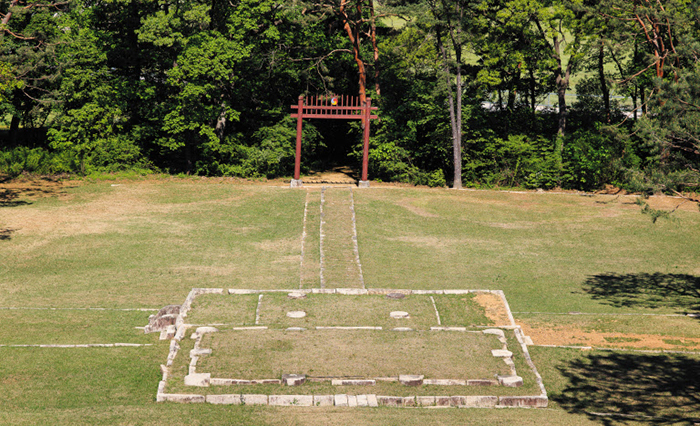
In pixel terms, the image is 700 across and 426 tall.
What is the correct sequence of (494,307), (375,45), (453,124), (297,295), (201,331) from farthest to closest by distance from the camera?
(375,45), (453,124), (297,295), (494,307), (201,331)

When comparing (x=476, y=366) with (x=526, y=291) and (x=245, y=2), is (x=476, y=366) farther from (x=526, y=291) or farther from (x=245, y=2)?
(x=245, y=2)

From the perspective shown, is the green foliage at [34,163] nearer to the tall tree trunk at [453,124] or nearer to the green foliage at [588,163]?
the tall tree trunk at [453,124]

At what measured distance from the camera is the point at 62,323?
767 inches

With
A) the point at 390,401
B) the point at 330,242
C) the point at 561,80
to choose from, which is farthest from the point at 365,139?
the point at 390,401

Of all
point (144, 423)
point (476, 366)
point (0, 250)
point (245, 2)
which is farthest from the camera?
point (245, 2)

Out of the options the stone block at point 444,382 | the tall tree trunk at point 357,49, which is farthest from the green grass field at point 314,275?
the tall tree trunk at point 357,49

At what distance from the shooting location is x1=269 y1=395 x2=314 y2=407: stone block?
48.1 ft

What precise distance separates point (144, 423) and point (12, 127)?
34.6 m

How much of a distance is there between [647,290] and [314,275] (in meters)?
11.6

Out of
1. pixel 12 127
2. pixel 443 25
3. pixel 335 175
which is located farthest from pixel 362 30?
pixel 12 127

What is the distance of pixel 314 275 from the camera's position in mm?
24578

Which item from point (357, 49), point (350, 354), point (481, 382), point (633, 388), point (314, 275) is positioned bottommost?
point (633, 388)

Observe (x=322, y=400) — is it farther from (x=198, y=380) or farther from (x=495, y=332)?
(x=495, y=332)

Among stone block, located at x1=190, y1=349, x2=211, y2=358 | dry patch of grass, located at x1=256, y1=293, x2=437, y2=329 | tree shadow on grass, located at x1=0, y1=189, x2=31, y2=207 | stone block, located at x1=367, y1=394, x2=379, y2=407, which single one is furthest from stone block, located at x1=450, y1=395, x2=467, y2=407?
tree shadow on grass, located at x1=0, y1=189, x2=31, y2=207
